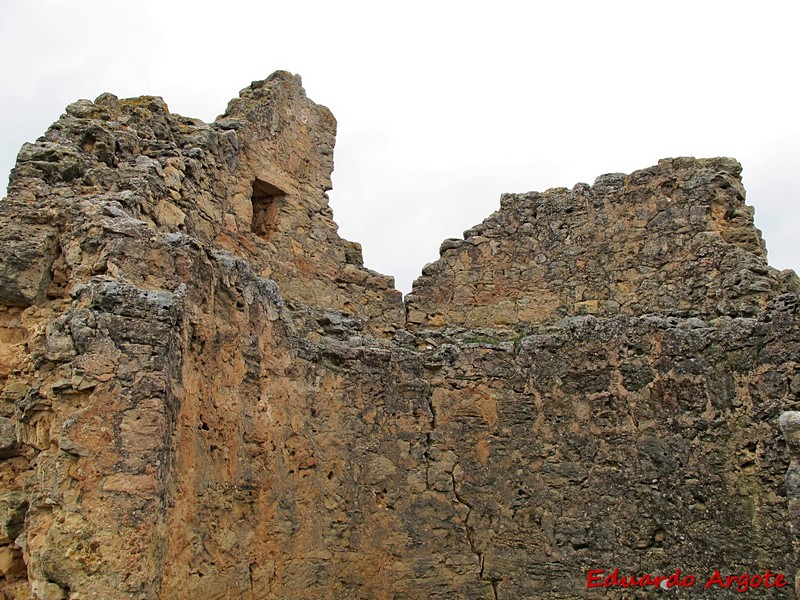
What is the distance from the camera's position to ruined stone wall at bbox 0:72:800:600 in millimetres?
4551

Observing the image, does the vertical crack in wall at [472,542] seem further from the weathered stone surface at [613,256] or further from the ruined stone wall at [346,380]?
the weathered stone surface at [613,256]

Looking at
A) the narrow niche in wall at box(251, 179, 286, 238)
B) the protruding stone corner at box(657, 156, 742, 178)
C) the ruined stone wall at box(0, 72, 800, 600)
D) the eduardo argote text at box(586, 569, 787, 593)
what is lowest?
the eduardo argote text at box(586, 569, 787, 593)

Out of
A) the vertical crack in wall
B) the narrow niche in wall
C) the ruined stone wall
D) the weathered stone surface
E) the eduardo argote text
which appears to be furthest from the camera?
the narrow niche in wall

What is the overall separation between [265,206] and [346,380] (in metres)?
2.40

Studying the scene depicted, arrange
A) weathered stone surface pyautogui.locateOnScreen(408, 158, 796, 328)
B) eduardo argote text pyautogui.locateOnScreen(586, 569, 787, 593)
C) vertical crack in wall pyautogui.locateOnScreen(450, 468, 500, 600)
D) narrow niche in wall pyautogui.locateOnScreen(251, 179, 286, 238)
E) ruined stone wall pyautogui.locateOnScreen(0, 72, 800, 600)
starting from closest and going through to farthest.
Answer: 1. ruined stone wall pyautogui.locateOnScreen(0, 72, 800, 600)
2. eduardo argote text pyautogui.locateOnScreen(586, 569, 787, 593)
3. vertical crack in wall pyautogui.locateOnScreen(450, 468, 500, 600)
4. weathered stone surface pyautogui.locateOnScreen(408, 158, 796, 328)
5. narrow niche in wall pyautogui.locateOnScreen(251, 179, 286, 238)

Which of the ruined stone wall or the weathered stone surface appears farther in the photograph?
the weathered stone surface

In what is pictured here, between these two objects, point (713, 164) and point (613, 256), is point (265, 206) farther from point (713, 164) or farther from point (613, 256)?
point (713, 164)

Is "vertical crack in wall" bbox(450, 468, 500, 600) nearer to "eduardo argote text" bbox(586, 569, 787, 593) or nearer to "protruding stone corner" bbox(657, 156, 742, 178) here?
"eduardo argote text" bbox(586, 569, 787, 593)

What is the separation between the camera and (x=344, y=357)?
292 inches

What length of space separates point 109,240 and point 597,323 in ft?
15.4

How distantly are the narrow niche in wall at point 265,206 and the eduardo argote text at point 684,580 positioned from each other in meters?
4.98

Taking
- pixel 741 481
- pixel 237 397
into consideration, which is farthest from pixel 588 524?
pixel 237 397

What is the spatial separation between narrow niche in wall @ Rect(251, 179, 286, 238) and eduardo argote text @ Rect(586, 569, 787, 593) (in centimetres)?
498

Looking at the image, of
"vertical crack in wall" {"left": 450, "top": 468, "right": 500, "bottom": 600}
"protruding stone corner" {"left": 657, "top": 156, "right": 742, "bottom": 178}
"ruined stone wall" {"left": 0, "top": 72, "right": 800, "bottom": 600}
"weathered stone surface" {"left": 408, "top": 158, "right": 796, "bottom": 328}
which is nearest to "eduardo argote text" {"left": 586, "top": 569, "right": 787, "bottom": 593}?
"ruined stone wall" {"left": 0, "top": 72, "right": 800, "bottom": 600}
